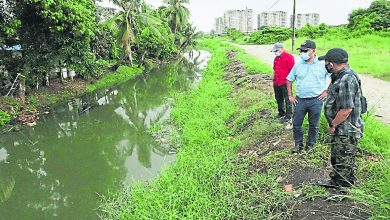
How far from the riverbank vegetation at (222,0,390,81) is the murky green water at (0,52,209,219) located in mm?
8813


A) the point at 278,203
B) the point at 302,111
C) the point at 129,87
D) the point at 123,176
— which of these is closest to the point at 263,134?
the point at 302,111

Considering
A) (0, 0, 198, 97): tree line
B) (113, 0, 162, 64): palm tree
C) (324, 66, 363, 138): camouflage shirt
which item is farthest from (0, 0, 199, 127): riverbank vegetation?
(324, 66, 363, 138): camouflage shirt

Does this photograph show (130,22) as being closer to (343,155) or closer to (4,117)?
(4,117)

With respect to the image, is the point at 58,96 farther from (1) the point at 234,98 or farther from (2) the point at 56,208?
(2) the point at 56,208

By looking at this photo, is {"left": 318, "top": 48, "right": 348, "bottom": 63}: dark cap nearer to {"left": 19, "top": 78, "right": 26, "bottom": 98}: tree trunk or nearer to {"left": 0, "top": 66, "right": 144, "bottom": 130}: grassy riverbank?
{"left": 0, "top": 66, "right": 144, "bottom": 130}: grassy riverbank

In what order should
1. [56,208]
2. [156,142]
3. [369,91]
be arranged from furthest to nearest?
[369,91] → [156,142] → [56,208]

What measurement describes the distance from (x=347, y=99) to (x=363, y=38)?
73.5 ft

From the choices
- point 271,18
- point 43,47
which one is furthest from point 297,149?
point 271,18

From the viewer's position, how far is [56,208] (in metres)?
5.18

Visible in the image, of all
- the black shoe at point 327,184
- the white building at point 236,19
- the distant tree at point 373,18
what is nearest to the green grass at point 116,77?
the black shoe at point 327,184

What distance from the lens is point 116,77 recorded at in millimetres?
19219

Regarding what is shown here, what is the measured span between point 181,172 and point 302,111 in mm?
2349

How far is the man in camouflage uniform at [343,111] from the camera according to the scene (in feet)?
10.3

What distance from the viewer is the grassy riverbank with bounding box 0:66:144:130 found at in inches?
415
